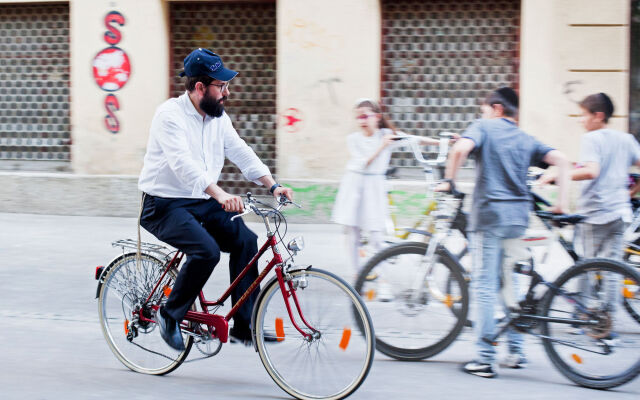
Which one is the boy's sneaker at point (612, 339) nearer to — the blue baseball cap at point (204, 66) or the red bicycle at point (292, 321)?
the red bicycle at point (292, 321)

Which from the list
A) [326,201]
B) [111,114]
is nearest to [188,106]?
[326,201]

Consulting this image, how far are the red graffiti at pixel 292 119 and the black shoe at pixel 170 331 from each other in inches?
253

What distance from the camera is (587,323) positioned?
14.6 feet

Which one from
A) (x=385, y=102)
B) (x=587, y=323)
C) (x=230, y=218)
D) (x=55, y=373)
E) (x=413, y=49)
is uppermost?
(x=413, y=49)

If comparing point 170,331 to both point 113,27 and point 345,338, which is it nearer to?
point 345,338

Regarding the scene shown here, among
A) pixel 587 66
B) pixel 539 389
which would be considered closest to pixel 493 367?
pixel 539 389

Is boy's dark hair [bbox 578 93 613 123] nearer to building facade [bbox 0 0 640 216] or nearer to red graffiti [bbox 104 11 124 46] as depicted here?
building facade [bbox 0 0 640 216]

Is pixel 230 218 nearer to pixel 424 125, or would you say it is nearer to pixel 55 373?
pixel 55 373

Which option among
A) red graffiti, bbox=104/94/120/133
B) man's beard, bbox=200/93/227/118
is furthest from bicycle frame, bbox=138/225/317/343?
red graffiti, bbox=104/94/120/133

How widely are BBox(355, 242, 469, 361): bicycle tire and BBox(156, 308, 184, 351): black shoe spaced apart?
3.75 feet

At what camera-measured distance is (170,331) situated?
435 centimetres

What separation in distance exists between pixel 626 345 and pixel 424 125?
6567mm

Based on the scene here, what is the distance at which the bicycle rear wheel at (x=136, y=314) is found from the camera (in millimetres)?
4562

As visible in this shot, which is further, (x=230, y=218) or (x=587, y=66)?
(x=587, y=66)
